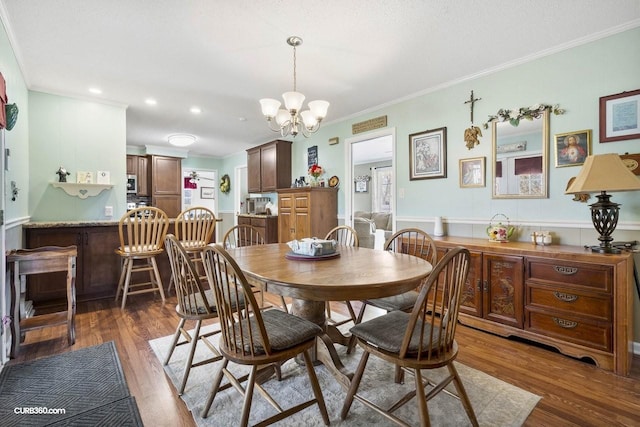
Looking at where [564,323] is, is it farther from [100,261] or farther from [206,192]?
[206,192]

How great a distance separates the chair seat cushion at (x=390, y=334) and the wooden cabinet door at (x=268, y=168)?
13.0 feet

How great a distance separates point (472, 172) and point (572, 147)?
0.82m

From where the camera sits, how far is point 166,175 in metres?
6.51

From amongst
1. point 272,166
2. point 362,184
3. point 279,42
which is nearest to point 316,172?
point 272,166

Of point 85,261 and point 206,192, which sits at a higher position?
point 206,192

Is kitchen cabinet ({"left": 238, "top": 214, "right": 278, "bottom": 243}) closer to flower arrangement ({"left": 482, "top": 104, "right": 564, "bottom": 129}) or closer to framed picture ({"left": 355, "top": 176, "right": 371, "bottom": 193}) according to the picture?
flower arrangement ({"left": 482, "top": 104, "right": 564, "bottom": 129})

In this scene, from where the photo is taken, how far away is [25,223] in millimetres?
3037

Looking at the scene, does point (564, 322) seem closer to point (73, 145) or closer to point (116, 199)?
point (116, 199)

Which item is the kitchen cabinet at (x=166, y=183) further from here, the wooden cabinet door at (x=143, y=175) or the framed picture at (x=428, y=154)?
the framed picture at (x=428, y=154)

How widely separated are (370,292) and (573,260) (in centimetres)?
173

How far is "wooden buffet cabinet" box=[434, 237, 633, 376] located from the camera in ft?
6.51

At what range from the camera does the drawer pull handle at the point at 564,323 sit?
216 centimetres

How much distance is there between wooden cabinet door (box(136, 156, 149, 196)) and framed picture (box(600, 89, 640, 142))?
7.10m

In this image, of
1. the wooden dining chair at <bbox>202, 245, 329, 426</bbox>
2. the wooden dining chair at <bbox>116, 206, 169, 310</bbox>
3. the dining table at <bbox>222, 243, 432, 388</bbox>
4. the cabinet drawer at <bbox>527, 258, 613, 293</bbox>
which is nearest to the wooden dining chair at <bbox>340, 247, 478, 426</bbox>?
the dining table at <bbox>222, 243, 432, 388</bbox>
